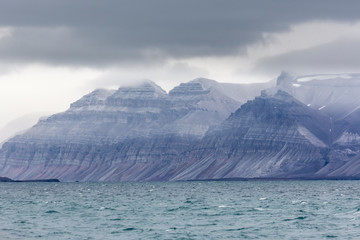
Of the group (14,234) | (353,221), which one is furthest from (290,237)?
(14,234)

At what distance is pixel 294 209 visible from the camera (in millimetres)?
175250

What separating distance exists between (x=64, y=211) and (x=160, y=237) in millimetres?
65446

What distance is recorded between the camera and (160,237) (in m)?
124

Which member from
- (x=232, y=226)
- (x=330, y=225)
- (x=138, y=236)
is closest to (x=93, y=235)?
(x=138, y=236)

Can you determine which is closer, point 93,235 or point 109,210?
point 93,235

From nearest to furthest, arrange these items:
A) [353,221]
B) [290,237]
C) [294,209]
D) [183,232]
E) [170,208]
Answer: [290,237], [183,232], [353,221], [294,209], [170,208]

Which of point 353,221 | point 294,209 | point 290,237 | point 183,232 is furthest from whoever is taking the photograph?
point 294,209

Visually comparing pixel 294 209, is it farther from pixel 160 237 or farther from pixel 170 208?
pixel 160 237

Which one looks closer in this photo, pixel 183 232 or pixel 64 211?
pixel 183 232

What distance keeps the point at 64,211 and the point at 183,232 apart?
200 feet

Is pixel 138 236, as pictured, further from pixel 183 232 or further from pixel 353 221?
pixel 353 221

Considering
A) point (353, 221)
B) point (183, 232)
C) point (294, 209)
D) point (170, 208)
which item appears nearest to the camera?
point (183, 232)

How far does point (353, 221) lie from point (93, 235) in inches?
1518

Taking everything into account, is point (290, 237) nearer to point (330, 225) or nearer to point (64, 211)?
point (330, 225)
